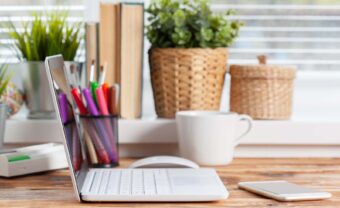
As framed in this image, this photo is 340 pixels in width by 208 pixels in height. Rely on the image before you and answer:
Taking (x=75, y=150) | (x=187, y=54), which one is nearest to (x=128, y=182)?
(x=75, y=150)

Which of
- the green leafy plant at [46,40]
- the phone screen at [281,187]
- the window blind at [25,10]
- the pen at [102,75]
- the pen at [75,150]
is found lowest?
the phone screen at [281,187]

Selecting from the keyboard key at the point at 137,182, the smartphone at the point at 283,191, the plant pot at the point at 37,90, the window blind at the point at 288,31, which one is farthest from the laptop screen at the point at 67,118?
the window blind at the point at 288,31

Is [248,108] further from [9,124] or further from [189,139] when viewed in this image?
[9,124]

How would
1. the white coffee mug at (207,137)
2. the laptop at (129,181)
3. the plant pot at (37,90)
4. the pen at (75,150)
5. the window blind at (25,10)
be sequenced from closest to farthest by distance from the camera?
1. the laptop at (129,181)
2. the pen at (75,150)
3. the white coffee mug at (207,137)
4. the plant pot at (37,90)
5. the window blind at (25,10)

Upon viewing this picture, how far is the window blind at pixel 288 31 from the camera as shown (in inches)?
72.2

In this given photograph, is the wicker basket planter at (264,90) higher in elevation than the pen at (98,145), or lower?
higher

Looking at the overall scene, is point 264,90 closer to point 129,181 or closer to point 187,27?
point 187,27

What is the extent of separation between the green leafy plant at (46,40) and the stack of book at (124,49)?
0.06 meters

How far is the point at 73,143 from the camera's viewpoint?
1.25 metres

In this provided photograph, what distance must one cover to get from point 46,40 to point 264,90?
22.8 inches

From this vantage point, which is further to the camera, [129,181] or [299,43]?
[299,43]

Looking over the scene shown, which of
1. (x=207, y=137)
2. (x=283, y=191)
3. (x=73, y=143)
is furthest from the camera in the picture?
(x=207, y=137)

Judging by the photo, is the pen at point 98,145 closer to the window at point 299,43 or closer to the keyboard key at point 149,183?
the keyboard key at point 149,183

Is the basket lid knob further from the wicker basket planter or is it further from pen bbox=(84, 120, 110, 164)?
pen bbox=(84, 120, 110, 164)
